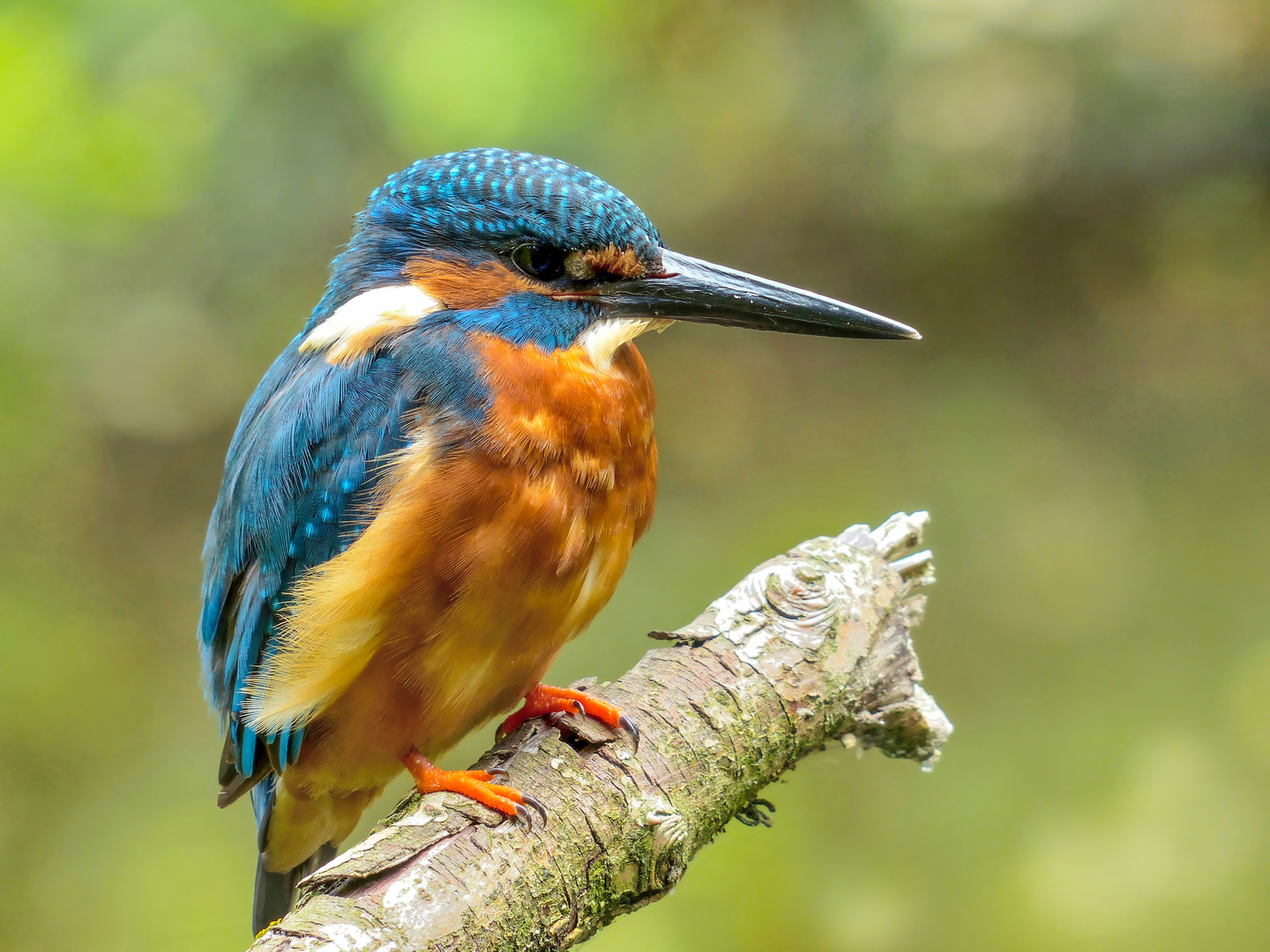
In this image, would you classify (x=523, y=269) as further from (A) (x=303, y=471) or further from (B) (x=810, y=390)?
(B) (x=810, y=390)

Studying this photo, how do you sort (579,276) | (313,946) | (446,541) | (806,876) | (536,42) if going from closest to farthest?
(313,946), (446,541), (579,276), (536,42), (806,876)

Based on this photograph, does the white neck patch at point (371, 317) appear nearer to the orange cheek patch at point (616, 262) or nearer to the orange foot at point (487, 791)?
the orange cheek patch at point (616, 262)

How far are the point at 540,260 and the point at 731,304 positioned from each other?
0.29 m

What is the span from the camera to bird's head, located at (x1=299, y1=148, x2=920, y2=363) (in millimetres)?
1459

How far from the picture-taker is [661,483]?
12.5 ft

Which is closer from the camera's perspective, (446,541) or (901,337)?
(446,541)

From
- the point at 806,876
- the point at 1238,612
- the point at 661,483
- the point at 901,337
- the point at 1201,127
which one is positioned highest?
the point at 1201,127

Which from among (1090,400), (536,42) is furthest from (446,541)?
(1090,400)

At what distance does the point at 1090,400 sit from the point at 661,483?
1585 mm

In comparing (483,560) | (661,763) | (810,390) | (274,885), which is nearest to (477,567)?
(483,560)

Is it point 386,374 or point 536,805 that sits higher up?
point 386,374

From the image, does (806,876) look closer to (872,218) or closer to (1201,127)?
(872,218)

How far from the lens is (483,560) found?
Answer: 4.46ft

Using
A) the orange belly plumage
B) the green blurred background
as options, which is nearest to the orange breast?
the orange belly plumage
